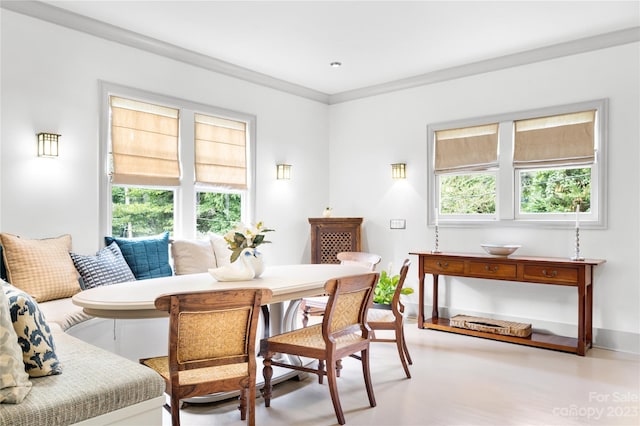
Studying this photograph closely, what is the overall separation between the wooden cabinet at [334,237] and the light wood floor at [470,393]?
1.76m

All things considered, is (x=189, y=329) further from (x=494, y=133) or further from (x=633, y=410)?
(x=494, y=133)

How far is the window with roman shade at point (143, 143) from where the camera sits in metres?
4.09

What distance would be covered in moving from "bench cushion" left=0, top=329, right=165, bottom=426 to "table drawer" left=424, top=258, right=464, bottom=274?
11.0 feet

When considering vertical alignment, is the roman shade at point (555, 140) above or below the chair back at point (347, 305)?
above

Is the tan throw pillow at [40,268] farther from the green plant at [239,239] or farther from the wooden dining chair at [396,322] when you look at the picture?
the wooden dining chair at [396,322]

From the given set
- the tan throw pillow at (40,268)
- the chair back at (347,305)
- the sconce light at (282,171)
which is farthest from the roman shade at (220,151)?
the chair back at (347,305)

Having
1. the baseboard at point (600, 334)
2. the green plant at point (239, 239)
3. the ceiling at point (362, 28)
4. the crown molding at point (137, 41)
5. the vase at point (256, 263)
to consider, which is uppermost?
the ceiling at point (362, 28)

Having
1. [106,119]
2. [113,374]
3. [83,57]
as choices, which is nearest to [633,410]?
[113,374]

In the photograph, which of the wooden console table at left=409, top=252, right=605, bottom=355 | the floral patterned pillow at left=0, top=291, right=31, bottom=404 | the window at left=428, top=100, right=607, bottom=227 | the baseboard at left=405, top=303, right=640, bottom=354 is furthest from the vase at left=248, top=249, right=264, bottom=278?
Answer: the baseboard at left=405, top=303, right=640, bottom=354

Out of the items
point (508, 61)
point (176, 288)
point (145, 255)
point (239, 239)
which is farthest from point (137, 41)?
point (508, 61)

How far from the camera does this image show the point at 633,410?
9.26ft

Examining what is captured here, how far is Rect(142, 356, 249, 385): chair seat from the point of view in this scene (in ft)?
7.23

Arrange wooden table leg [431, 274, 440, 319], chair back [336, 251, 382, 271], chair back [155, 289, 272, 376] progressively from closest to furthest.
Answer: chair back [155, 289, 272, 376] → chair back [336, 251, 382, 271] → wooden table leg [431, 274, 440, 319]

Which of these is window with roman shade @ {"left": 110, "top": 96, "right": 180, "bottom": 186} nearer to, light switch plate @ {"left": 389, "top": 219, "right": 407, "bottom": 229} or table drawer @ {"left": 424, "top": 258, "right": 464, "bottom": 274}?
light switch plate @ {"left": 389, "top": 219, "right": 407, "bottom": 229}
